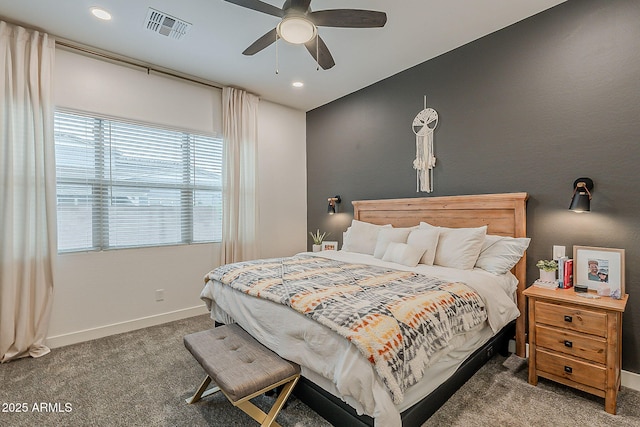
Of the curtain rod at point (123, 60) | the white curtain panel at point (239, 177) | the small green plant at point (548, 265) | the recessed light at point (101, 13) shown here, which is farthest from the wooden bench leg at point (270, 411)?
the curtain rod at point (123, 60)

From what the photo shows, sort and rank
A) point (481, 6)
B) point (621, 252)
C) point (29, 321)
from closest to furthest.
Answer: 1. point (621, 252)
2. point (481, 6)
3. point (29, 321)

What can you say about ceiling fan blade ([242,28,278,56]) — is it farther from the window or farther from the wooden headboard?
the wooden headboard

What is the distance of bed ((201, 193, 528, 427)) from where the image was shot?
1.43 meters

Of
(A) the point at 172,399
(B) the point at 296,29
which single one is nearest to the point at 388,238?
(B) the point at 296,29

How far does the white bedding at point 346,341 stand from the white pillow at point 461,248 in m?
0.11

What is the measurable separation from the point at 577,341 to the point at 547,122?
179cm

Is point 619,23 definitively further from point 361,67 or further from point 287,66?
point 287,66

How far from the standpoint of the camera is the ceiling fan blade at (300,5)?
1974 mm

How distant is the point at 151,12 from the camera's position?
2602 mm

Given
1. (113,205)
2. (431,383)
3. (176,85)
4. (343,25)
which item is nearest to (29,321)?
(113,205)

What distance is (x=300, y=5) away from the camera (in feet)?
6.53

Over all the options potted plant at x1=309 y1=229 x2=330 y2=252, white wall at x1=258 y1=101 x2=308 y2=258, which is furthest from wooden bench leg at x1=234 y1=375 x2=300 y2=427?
white wall at x1=258 y1=101 x2=308 y2=258

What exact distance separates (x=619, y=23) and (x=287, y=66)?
9.76 feet

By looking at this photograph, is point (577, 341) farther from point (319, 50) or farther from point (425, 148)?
point (319, 50)
